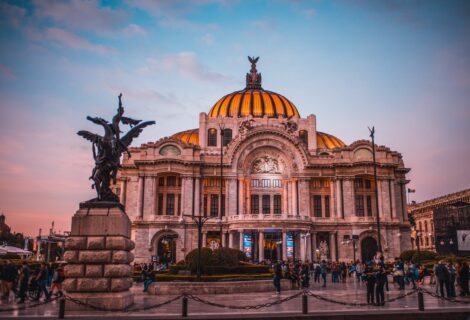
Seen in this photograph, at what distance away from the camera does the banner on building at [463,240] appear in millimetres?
43625

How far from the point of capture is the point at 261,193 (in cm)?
6444

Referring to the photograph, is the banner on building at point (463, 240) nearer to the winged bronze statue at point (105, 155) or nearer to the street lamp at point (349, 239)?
the street lamp at point (349, 239)

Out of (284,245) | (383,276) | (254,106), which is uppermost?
(254,106)

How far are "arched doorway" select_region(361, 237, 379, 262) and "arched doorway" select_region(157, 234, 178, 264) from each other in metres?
26.9


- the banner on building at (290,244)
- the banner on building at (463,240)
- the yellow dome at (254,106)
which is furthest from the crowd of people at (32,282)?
the yellow dome at (254,106)

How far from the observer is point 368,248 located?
6294cm

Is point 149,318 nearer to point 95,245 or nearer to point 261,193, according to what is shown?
point 95,245

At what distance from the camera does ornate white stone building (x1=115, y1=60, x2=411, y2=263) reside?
6031cm

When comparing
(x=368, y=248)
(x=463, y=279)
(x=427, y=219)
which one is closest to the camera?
(x=463, y=279)

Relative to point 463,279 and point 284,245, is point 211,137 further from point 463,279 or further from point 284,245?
point 463,279

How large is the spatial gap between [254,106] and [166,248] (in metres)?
28.4

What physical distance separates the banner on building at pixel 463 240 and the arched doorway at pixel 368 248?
18746 millimetres

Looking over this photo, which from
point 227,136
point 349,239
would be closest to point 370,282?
point 349,239

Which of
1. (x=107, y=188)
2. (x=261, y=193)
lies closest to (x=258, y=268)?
(x=107, y=188)
